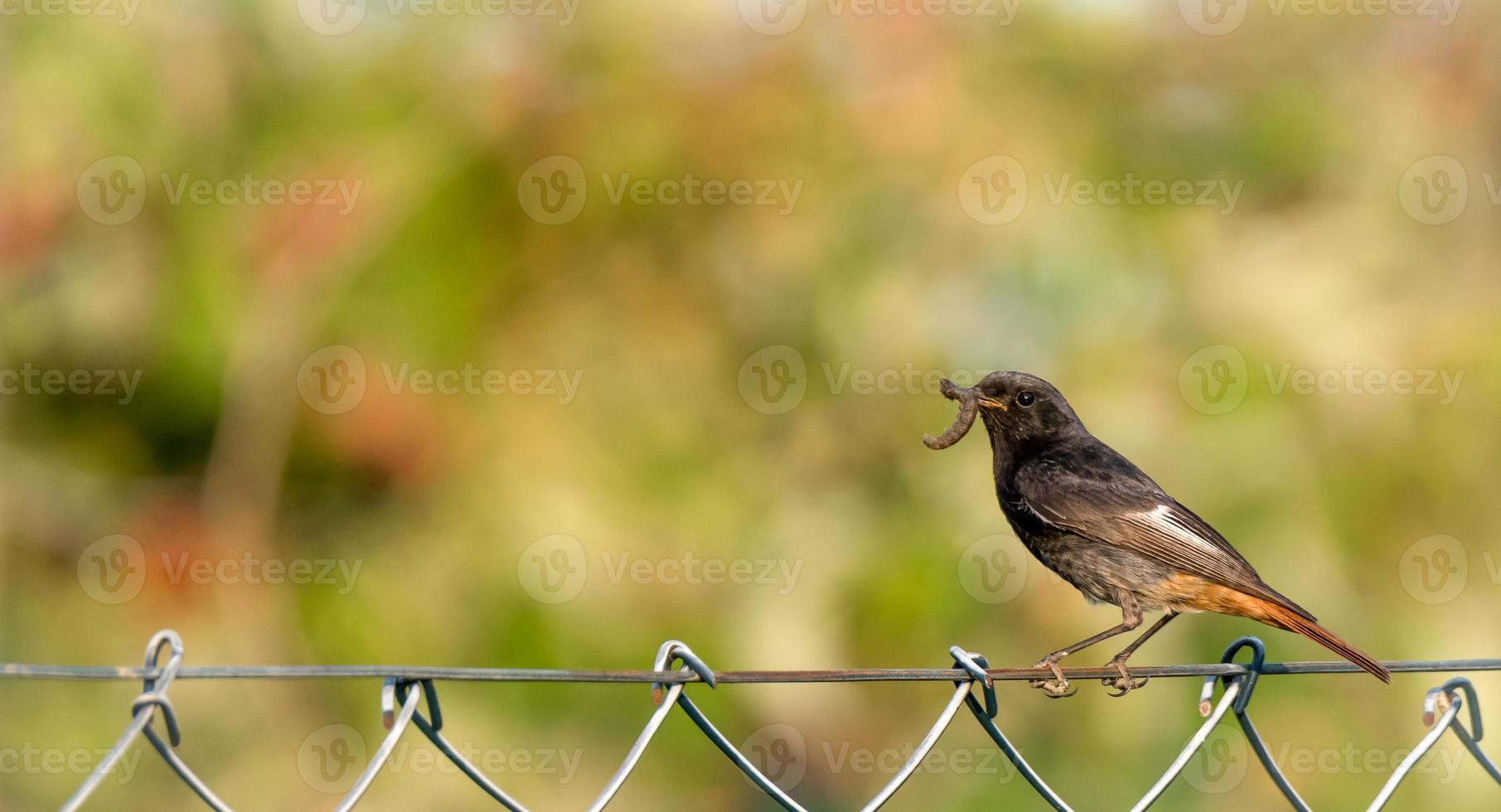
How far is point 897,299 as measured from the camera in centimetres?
614

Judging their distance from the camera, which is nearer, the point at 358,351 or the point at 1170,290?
the point at 358,351

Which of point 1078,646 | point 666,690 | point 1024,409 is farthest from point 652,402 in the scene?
point 666,690

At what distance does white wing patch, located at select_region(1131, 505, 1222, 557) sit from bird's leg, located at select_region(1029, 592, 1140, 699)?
0.65 feet

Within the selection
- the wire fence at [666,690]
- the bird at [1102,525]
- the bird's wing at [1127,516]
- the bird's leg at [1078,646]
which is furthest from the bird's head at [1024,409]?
the wire fence at [666,690]

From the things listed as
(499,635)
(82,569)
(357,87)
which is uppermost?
(357,87)

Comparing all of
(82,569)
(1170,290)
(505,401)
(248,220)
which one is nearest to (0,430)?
(82,569)

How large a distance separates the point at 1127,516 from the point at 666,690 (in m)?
1.82

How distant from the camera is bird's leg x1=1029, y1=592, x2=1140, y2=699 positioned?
3000mm

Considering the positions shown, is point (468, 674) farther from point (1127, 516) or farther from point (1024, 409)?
point (1024, 409)

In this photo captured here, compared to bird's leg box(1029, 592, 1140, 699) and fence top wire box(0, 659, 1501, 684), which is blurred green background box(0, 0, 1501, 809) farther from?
fence top wire box(0, 659, 1501, 684)

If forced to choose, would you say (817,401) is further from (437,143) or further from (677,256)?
(437,143)

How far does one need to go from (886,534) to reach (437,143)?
267cm

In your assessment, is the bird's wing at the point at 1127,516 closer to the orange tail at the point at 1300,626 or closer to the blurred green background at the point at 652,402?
the orange tail at the point at 1300,626

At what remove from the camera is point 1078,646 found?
3166mm
